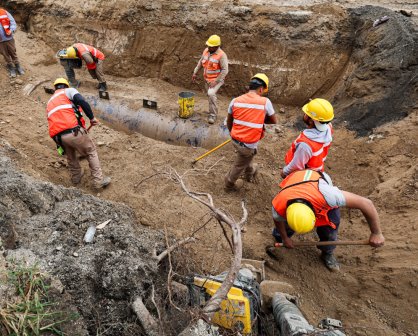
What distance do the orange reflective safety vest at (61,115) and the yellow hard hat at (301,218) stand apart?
3.09 m

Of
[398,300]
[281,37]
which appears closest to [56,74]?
[281,37]

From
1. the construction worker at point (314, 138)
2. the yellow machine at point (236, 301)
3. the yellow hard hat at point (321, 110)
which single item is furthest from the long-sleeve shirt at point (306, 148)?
the yellow machine at point (236, 301)

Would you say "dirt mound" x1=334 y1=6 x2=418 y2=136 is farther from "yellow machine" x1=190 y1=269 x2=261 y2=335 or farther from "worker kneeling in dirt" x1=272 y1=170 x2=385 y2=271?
"yellow machine" x1=190 y1=269 x2=261 y2=335

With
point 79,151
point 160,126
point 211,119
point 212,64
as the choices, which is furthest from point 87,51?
point 211,119

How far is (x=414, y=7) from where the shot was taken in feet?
20.7

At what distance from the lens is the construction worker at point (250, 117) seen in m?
4.07

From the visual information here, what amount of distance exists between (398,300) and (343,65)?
452 cm

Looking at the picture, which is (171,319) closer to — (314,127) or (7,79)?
(314,127)

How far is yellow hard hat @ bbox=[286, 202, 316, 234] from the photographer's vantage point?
2.71 m

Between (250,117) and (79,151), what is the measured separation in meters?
2.40

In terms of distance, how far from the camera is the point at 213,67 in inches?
225

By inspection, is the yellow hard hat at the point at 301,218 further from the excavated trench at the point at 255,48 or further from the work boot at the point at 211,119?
the work boot at the point at 211,119

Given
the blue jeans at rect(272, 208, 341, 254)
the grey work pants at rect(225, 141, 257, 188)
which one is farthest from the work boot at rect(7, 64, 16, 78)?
the blue jeans at rect(272, 208, 341, 254)

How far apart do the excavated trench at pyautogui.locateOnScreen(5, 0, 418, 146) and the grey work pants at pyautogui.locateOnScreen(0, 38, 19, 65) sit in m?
0.83
